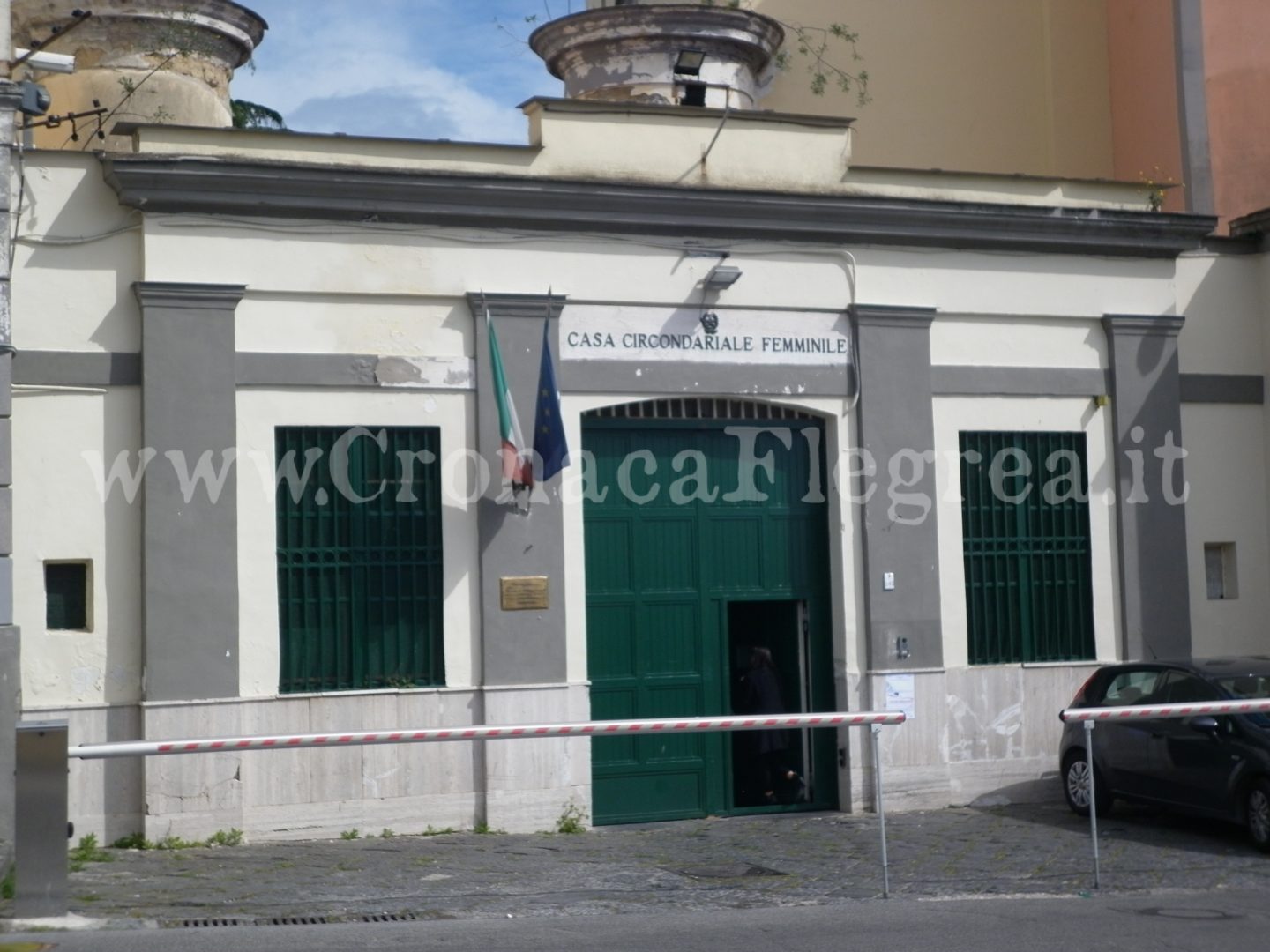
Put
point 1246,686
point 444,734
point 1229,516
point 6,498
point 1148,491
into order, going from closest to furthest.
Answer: point 444,734
point 6,498
point 1246,686
point 1148,491
point 1229,516

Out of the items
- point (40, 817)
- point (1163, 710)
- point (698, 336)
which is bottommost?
point (40, 817)

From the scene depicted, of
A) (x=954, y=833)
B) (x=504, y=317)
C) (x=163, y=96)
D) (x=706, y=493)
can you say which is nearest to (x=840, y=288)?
(x=706, y=493)

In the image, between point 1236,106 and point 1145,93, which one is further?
point 1145,93

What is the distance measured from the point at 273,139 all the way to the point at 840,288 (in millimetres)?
5397

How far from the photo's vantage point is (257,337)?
13.8 metres

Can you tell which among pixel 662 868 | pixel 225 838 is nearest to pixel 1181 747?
pixel 662 868

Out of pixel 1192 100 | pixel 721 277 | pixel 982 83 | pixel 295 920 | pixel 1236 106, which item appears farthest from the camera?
pixel 982 83

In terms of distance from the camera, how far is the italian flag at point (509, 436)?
14.0 meters

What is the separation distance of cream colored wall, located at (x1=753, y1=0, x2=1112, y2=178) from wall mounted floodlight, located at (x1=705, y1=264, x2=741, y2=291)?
7149mm

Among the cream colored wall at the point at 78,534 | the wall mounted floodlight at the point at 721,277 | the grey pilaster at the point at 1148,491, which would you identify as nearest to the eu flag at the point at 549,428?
the wall mounted floodlight at the point at 721,277

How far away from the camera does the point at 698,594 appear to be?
15.1m

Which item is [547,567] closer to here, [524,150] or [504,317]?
[504,317]

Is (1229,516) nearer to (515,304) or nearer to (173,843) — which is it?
(515,304)

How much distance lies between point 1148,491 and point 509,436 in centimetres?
670
